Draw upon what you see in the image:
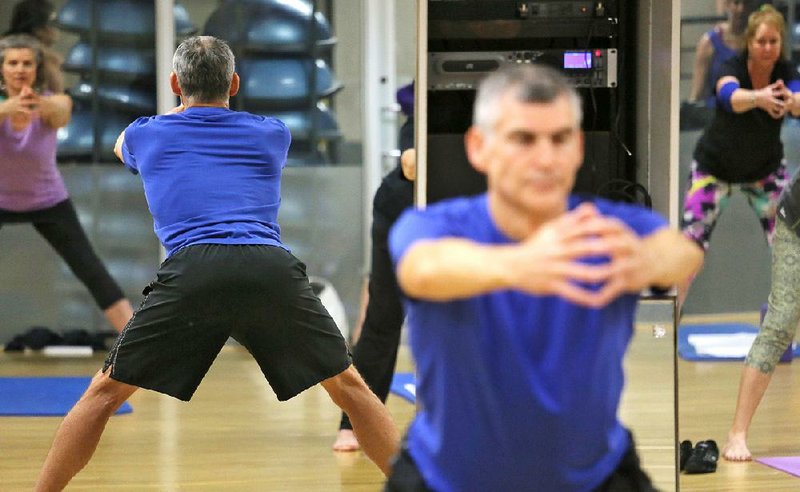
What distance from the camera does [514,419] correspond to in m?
1.93

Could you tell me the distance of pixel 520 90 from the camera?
1.91 metres

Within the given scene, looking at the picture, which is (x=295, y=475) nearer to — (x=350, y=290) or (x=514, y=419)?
(x=514, y=419)

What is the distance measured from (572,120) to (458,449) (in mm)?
490

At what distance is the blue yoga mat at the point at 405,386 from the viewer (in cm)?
573

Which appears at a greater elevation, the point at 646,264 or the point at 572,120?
the point at 572,120

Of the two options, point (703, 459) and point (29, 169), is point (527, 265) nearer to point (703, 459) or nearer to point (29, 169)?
point (703, 459)

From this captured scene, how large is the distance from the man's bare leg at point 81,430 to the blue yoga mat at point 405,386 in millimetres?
2173

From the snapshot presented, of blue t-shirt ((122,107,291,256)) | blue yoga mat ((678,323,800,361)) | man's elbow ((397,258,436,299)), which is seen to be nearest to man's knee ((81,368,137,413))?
blue t-shirt ((122,107,291,256))

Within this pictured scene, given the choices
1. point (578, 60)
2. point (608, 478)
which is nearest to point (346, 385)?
point (578, 60)

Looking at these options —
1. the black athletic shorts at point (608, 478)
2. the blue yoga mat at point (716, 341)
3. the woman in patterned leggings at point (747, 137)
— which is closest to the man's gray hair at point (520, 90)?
the black athletic shorts at point (608, 478)

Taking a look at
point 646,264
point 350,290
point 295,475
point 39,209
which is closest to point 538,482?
point 646,264

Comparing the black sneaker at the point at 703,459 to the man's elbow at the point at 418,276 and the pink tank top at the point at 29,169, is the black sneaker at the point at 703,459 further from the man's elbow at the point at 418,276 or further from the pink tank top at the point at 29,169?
the pink tank top at the point at 29,169

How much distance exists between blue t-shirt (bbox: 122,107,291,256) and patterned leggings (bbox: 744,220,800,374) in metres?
1.69

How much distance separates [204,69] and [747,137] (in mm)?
2871
